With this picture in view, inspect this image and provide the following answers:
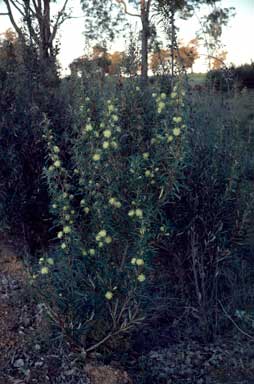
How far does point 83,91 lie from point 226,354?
2.00m

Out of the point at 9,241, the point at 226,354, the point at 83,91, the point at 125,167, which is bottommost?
the point at 226,354

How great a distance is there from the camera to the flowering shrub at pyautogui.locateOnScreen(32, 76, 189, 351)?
118 inches

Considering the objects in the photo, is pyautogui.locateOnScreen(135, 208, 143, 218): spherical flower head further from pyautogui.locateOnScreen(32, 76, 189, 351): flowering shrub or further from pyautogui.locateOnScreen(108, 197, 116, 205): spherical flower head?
pyautogui.locateOnScreen(108, 197, 116, 205): spherical flower head

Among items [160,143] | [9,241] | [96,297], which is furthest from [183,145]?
[9,241]

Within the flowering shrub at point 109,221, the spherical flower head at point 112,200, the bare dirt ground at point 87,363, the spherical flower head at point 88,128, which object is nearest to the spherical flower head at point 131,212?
the flowering shrub at point 109,221

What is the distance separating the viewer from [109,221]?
306cm

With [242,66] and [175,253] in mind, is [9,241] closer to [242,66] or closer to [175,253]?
[175,253]

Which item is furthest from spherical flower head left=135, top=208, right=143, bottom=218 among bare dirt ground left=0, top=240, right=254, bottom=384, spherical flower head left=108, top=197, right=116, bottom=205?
bare dirt ground left=0, top=240, right=254, bottom=384

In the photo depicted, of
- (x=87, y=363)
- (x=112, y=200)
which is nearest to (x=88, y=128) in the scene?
(x=112, y=200)

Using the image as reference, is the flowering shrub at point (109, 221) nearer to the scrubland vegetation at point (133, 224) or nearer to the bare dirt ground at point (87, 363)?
the scrubland vegetation at point (133, 224)

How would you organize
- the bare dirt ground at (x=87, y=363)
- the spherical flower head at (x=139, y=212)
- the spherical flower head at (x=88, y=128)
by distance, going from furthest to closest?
the bare dirt ground at (x=87, y=363), the spherical flower head at (x=88, y=128), the spherical flower head at (x=139, y=212)

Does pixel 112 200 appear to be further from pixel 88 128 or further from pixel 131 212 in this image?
pixel 88 128

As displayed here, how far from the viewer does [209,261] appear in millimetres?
3951

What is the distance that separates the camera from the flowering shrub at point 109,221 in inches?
118
